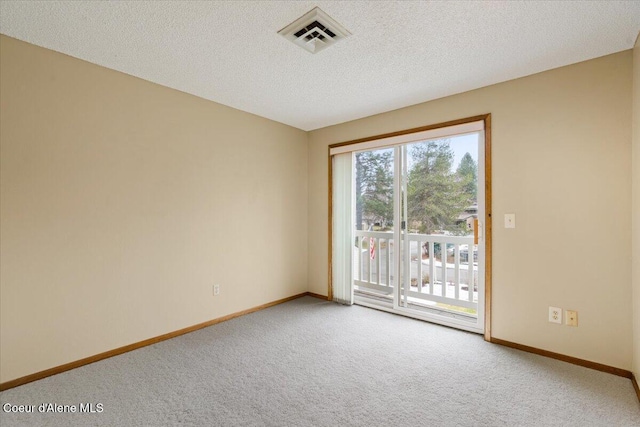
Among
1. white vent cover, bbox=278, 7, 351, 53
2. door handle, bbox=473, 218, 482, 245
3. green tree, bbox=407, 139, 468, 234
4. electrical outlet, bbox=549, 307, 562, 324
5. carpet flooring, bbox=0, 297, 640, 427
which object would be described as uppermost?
white vent cover, bbox=278, 7, 351, 53

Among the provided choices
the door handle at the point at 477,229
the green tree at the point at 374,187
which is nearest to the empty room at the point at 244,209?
the door handle at the point at 477,229

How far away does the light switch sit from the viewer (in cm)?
253

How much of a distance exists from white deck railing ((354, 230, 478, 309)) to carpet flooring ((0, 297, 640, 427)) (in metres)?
0.69

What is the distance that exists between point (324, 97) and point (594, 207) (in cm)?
244

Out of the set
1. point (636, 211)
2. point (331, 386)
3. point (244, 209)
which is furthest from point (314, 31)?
point (636, 211)

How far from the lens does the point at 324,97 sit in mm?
2947

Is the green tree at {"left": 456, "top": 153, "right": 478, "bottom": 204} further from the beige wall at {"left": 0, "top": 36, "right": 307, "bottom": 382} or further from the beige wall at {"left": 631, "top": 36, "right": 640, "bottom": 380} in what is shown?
the beige wall at {"left": 0, "top": 36, "right": 307, "bottom": 382}

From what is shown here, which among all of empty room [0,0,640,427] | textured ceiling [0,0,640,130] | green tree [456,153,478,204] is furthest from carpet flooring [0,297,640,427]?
textured ceiling [0,0,640,130]

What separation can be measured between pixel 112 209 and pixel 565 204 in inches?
144

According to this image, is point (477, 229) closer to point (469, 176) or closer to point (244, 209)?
point (469, 176)

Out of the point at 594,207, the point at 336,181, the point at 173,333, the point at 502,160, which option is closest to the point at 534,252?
the point at 594,207

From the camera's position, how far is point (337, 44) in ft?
6.65

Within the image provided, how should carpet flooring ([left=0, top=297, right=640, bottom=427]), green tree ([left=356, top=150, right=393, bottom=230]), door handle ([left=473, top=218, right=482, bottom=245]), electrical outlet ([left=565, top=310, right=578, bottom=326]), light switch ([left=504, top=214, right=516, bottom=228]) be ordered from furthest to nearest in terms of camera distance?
green tree ([left=356, top=150, right=393, bottom=230]) < door handle ([left=473, top=218, right=482, bottom=245]) < light switch ([left=504, top=214, right=516, bottom=228]) < electrical outlet ([left=565, top=310, right=578, bottom=326]) < carpet flooring ([left=0, top=297, right=640, bottom=427])

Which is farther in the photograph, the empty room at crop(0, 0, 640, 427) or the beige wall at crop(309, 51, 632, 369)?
the beige wall at crop(309, 51, 632, 369)
